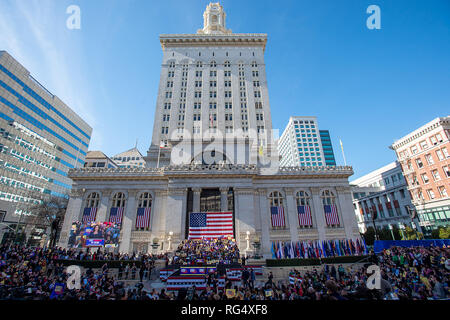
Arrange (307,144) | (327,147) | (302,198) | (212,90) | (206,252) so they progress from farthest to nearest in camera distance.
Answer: (327,147), (307,144), (212,90), (302,198), (206,252)

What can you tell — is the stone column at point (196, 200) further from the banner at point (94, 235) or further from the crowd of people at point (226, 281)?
the banner at point (94, 235)

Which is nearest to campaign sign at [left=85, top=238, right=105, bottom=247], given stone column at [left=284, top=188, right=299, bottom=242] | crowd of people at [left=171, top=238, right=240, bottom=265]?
crowd of people at [left=171, top=238, right=240, bottom=265]

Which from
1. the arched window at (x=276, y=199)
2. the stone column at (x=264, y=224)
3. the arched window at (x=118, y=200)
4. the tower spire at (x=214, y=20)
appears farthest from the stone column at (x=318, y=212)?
the tower spire at (x=214, y=20)

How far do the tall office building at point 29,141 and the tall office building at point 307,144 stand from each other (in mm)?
100735

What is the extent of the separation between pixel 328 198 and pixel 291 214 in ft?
24.6

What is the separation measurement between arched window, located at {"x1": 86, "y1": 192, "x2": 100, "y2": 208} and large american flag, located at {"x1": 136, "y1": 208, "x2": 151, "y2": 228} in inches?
288

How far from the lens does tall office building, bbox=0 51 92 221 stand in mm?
47344

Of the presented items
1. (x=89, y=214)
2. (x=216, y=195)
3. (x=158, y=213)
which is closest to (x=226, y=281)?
(x=216, y=195)

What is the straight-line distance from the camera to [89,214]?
33.0 meters

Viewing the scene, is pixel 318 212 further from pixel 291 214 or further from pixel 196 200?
pixel 196 200

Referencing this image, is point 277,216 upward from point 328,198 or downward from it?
downward
